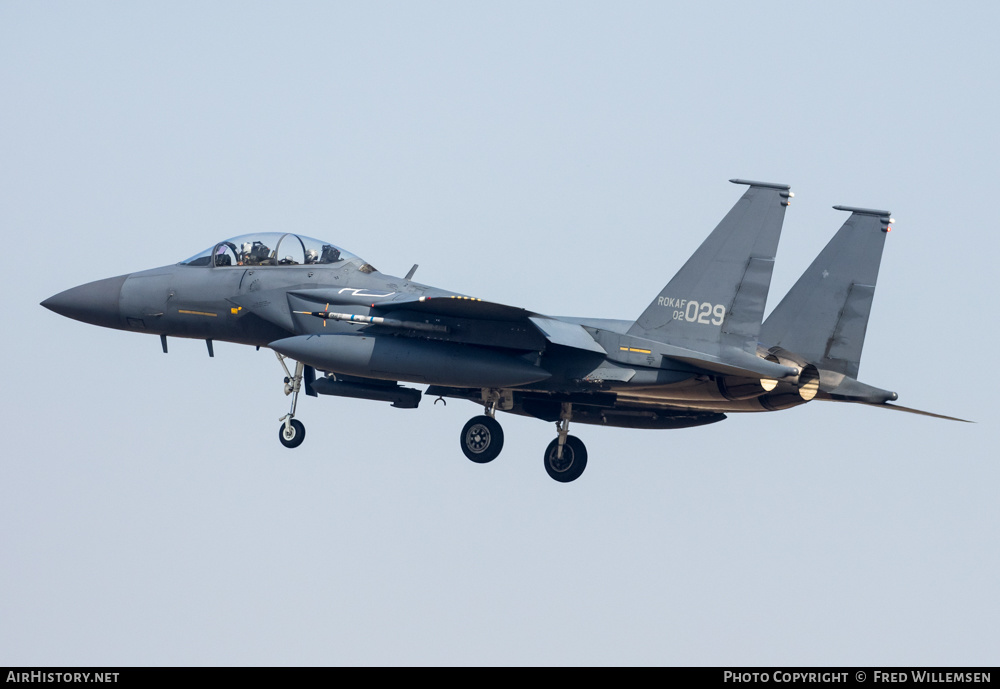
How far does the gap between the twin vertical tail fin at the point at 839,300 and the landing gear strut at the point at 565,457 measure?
139 inches

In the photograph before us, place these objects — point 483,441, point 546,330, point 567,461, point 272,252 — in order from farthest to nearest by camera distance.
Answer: point 567,461 < point 272,252 < point 483,441 < point 546,330

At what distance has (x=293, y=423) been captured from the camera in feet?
68.8

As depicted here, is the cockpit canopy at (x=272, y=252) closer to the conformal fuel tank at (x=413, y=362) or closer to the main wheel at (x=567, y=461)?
the conformal fuel tank at (x=413, y=362)

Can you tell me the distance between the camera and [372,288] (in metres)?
20.3

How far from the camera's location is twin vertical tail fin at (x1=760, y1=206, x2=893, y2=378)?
65.2 ft

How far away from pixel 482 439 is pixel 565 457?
173 cm

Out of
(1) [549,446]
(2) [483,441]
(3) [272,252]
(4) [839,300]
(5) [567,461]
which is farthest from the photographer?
(1) [549,446]

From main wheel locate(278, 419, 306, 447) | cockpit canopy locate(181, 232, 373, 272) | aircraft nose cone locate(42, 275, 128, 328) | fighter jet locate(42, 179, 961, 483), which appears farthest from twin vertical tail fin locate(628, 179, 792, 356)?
aircraft nose cone locate(42, 275, 128, 328)

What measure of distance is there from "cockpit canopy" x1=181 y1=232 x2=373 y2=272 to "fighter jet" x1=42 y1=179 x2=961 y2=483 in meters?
0.02

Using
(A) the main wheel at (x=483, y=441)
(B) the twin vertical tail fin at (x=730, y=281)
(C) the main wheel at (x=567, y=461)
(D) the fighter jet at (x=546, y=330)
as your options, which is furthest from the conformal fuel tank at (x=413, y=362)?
(C) the main wheel at (x=567, y=461)

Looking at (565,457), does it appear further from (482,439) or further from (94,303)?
(94,303)

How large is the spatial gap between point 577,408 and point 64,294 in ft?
28.3

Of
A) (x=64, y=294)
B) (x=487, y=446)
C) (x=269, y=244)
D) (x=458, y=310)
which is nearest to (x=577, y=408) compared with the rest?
(x=487, y=446)

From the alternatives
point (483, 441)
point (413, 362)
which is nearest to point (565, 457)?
point (483, 441)
